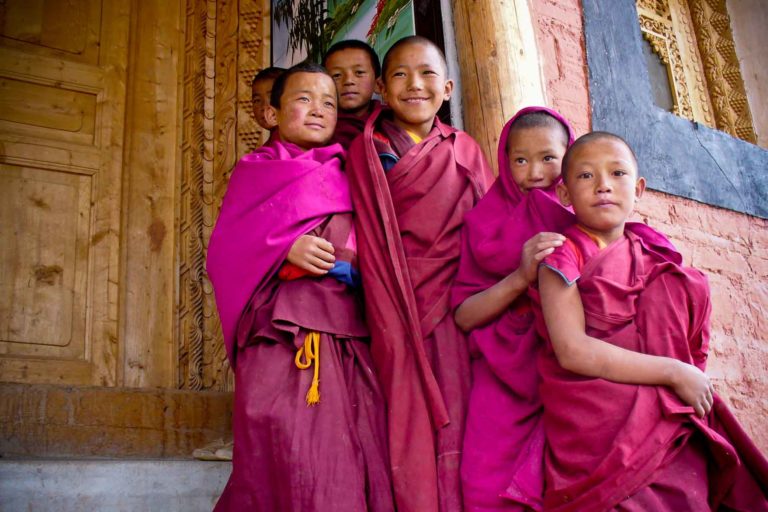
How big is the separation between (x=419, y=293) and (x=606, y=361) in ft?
2.17

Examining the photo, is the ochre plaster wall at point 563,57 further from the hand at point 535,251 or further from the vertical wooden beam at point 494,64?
the hand at point 535,251

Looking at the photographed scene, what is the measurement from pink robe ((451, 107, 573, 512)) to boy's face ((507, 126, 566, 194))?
0.03 meters

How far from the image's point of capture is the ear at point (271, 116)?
2.95 meters

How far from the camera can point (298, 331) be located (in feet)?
7.61

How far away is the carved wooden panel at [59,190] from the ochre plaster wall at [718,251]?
7.56 feet

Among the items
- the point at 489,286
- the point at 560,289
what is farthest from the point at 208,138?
the point at 560,289

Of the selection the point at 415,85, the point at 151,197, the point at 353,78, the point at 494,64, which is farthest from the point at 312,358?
the point at 151,197

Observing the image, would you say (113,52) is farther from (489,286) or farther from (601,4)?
(489,286)

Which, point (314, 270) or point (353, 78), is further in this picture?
point (353, 78)

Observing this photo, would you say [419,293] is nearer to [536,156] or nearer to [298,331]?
[298,331]

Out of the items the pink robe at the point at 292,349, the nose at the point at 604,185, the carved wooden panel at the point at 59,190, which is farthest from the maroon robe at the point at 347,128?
the carved wooden panel at the point at 59,190

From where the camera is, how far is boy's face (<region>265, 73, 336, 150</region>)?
2748 millimetres

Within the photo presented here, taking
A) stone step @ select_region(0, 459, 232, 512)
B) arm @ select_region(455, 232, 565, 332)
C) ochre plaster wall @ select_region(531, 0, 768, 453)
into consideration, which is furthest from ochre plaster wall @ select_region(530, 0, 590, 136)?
stone step @ select_region(0, 459, 232, 512)

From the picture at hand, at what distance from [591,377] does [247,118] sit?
9.35 feet
